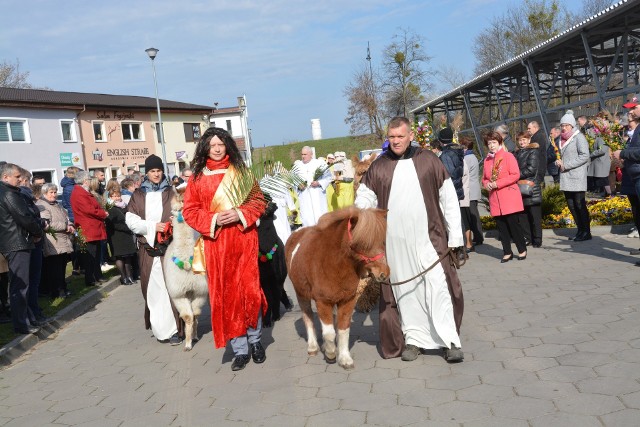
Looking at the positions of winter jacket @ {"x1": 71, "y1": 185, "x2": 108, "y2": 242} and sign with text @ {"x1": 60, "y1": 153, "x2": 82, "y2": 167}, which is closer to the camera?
winter jacket @ {"x1": 71, "y1": 185, "x2": 108, "y2": 242}

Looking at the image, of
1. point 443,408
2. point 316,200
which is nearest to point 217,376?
point 443,408

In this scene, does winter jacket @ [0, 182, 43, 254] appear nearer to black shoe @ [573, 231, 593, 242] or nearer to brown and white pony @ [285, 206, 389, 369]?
brown and white pony @ [285, 206, 389, 369]

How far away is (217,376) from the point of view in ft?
18.7

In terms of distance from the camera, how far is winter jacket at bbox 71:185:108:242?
11.5 meters

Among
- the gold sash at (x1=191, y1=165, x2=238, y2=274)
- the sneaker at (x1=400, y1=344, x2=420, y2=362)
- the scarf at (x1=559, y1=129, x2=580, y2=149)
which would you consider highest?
the scarf at (x1=559, y1=129, x2=580, y2=149)

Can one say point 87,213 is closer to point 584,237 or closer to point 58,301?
point 58,301

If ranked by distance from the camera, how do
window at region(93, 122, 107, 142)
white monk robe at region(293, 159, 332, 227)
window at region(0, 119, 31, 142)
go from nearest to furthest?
1. white monk robe at region(293, 159, 332, 227)
2. window at region(0, 119, 31, 142)
3. window at region(93, 122, 107, 142)

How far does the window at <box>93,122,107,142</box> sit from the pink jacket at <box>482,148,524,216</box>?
127 feet

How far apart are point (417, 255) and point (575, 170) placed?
19.8 feet

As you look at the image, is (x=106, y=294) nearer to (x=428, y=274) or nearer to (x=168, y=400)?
(x=168, y=400)

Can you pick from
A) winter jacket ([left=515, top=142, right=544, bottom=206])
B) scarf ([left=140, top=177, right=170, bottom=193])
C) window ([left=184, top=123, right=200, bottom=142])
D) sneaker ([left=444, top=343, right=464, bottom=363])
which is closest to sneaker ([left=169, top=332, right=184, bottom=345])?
scarf ([left=140, top=177, right=170, bottom=193])

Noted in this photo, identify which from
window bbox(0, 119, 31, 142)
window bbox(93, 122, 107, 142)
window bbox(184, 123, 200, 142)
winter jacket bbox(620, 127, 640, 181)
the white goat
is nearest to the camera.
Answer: the white goat

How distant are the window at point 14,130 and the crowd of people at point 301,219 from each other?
2795 centimetres

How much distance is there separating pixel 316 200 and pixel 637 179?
5109mm
